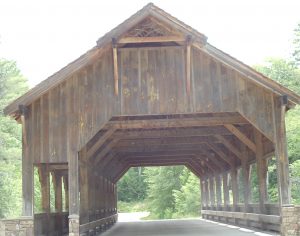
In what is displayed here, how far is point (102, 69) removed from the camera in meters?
13.8

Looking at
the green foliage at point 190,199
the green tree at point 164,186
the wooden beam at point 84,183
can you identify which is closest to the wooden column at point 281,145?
the wooden beam at point 84,183

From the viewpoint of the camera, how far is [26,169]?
45.4 ft

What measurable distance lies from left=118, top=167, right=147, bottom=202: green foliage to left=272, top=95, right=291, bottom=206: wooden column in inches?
2195

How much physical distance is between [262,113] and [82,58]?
494 centimetres

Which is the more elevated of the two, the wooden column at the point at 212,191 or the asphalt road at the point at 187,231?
the wooden column at the point at 212,191

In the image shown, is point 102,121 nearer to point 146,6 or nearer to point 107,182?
point 146,6

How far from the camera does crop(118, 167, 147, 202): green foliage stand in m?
69.1

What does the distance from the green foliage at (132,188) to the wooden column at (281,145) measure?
5576cm

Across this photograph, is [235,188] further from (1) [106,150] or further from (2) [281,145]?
(2) [281,145]

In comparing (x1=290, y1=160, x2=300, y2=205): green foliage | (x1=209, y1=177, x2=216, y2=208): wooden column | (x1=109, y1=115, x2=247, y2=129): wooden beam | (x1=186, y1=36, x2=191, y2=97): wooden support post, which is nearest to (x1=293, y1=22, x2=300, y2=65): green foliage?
(x1=290, y1=160, x2=300, y2=205): green foliage

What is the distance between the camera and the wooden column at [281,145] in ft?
45.0

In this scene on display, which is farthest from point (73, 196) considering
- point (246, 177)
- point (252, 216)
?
point (246, 177)

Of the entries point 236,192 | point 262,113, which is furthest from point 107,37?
point 236,192

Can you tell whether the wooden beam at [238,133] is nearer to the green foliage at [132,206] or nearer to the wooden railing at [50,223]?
the wooden railing at [50,223]
